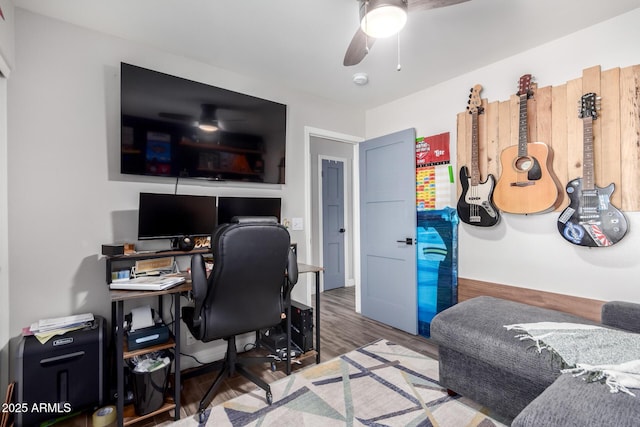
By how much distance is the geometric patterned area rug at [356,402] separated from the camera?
70.2 inches

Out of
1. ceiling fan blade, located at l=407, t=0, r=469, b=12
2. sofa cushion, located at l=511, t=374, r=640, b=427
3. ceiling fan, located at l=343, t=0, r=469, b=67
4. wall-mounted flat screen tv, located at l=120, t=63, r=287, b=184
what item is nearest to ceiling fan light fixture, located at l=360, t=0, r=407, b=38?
ceiling fan, located at l=343, t=0, r=469, b=67

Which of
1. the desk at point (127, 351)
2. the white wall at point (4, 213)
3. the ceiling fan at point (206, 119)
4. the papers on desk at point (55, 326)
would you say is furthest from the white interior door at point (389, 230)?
the white wall at point (4, 213)

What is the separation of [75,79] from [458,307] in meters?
3.05

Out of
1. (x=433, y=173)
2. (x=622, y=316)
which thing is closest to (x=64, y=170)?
(x=433, y=173)

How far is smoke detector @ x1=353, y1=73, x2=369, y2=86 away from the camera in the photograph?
279cm

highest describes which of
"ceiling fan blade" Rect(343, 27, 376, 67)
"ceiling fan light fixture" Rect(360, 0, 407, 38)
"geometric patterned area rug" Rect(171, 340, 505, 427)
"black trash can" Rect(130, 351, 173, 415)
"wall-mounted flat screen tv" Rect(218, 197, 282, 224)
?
"ceiling fan blade" Rect(343, 27, 376, 67)

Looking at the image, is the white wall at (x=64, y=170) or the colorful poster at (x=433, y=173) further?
the colorful poster at (x=433, y=173)

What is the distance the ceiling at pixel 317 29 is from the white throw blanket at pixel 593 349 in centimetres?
194

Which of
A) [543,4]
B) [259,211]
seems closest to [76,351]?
[259,211]

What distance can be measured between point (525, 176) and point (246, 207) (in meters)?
2.27

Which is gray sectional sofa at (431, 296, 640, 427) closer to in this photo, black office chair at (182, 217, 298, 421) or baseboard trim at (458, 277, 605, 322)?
baseboard trim at (458, 277, 605, 322)

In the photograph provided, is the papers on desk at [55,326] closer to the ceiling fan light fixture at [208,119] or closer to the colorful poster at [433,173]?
the ceiling fan light fixture at [208,119]

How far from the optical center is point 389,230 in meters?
3.38

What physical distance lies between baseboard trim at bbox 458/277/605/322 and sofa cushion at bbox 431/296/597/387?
0.39 meters
